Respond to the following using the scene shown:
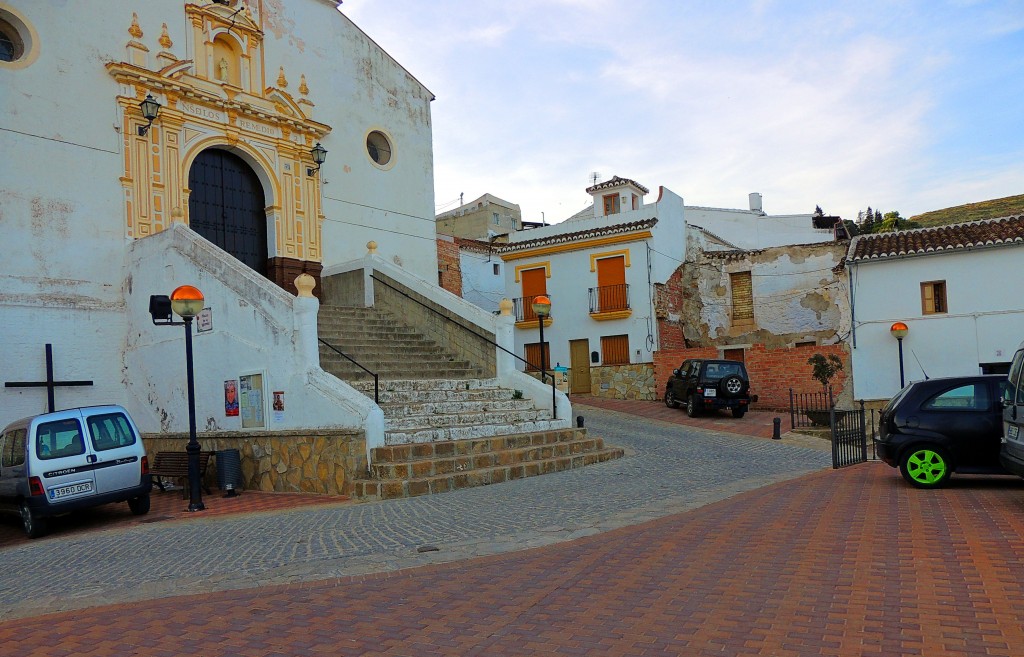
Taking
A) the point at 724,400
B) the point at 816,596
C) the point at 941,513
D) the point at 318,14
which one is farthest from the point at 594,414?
the point at 816,596

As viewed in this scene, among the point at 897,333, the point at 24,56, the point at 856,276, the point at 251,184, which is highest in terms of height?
the point at 24,56

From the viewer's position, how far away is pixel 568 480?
10930 millimetres

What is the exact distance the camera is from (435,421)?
39.3 ft

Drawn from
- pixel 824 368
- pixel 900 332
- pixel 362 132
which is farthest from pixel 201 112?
pixel 900 332

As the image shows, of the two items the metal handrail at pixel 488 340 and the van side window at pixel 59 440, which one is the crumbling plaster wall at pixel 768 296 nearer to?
the metal handrail at pixel 488 340

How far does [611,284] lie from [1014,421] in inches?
789

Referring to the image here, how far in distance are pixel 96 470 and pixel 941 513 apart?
31.5 feet

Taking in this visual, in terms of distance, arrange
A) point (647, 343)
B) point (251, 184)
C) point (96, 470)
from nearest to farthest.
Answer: point (96, 470) → point (251, 184) → point (647, 343)

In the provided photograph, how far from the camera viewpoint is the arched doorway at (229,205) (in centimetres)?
1603

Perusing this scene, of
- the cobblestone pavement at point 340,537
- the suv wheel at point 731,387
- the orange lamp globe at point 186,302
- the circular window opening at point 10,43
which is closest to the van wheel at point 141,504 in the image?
the cobblestone pavement at point 340,537

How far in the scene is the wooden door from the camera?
2798cm

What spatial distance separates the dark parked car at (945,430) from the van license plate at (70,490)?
9741 mm

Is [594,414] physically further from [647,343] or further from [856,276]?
→ [856,276]

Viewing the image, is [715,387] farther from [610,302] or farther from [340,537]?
[340,537]
